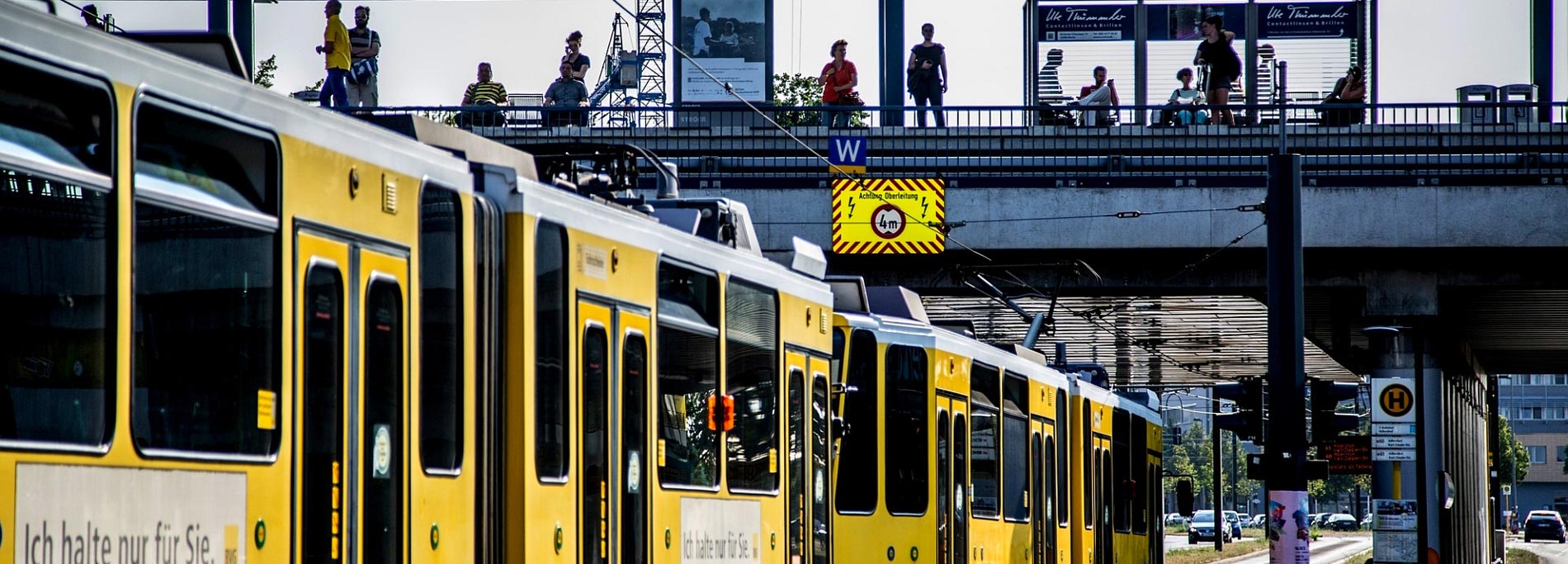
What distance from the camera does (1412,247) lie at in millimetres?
27281

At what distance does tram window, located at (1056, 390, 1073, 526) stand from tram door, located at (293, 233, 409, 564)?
12500 millimetres

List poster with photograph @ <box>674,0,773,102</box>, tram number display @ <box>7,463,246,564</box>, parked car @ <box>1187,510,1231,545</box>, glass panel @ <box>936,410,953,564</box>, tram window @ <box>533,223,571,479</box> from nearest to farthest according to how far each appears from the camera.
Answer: tram number display @ <box>7,463,246,564</box>
tram window @ <box>533,223,571,479</box>
glass panel @ <box>936,410,953,564</box>
poster with photograph @ <box>674,0,773,102</box>
parked car @ <box>1187,510,1231,545</box>

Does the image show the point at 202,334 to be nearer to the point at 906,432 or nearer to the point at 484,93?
the point at 906,432

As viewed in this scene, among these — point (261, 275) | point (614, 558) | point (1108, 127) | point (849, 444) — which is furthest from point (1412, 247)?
point (261, 275)

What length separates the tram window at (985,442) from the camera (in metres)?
15.7

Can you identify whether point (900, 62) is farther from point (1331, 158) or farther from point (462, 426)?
point (462, 426)

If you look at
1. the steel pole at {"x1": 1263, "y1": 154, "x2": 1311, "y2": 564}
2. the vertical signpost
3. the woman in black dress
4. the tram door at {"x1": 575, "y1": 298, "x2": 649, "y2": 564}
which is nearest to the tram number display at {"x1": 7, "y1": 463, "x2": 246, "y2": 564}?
the tram door at {"x1": 575, "y1": 298, "x2": 649, "y2": 564}

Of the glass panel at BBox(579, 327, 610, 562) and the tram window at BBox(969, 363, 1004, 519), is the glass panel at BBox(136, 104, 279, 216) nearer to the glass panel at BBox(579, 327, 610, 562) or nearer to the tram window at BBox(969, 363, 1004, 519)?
the glass panel at BBox(579, 327, 610, 562)

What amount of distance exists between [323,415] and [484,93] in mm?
21844

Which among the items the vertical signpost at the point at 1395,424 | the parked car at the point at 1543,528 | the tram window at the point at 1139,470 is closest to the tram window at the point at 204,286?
the vertical signpost at the point at 1395,424

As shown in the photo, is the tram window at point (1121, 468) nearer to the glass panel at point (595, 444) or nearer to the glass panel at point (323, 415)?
the glass panel at point (595, 444)

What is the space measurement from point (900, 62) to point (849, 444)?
1867 cm

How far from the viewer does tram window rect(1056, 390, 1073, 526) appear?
1897cm

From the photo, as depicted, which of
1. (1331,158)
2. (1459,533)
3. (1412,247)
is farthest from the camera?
(1459,533)
